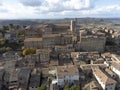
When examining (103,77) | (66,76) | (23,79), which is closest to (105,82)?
(103,77)

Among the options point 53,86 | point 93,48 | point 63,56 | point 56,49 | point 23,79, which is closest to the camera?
point 53,86

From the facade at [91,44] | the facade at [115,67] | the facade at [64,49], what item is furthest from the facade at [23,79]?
the facade at [91,44]

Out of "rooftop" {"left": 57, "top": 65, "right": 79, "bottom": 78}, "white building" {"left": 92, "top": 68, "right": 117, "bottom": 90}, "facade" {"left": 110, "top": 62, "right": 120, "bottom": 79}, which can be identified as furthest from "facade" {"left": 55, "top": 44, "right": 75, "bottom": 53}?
"white building" {"left": 92, "top": 68, "right": 117, "bottom": 90}

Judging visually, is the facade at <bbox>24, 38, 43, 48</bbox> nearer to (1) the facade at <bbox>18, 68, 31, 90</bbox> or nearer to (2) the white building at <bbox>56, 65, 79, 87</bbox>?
(1) the facade at <bbox>18, 68, 31, 90</bbox>

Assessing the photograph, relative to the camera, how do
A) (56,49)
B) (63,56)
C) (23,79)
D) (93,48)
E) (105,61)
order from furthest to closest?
(93,48) → (56,49) → (63,56) → (105,61) → (23,79)

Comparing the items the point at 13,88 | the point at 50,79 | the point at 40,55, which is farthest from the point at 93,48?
the point at 13,88

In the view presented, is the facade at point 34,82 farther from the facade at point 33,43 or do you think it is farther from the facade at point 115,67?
the facade at point 33,43

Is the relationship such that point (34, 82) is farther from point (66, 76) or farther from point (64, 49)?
point (64, 49)

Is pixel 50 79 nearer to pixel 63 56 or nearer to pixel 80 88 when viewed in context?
pixel 80 88
